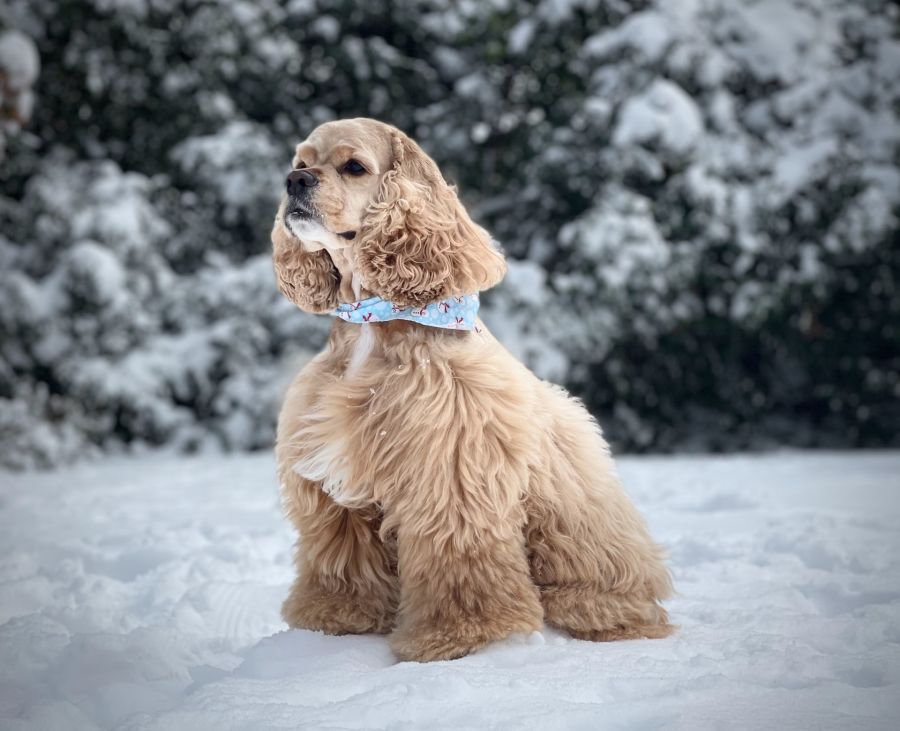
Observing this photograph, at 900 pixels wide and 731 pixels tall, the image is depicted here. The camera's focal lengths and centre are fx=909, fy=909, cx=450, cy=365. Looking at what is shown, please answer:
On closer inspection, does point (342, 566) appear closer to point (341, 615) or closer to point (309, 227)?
point (341, 615)

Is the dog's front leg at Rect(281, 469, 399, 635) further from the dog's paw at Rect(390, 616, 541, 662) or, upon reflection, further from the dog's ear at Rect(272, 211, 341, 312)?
the dog's ear at Rect(272, 211, 341, 312)

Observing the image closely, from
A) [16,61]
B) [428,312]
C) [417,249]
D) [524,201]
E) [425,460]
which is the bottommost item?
[425,460]

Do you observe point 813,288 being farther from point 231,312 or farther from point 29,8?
point 29,8

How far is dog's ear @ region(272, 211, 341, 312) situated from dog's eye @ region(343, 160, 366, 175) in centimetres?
30

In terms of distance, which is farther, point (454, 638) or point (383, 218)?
point (383, 218)

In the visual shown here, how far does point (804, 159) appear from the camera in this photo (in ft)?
26.6

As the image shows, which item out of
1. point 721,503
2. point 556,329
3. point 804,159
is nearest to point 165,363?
point 556,329

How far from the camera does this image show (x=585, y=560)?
240 centimetres

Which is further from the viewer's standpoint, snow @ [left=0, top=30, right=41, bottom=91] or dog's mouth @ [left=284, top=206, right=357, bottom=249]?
snow @ [left=0, top=30, right=41, bottom=91]

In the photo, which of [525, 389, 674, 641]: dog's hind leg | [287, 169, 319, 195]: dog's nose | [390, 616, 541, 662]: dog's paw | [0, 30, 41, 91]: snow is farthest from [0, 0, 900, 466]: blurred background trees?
[390, 616, 541, 662]: dog's paw

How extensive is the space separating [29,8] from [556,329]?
5739mm

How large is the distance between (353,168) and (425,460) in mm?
817

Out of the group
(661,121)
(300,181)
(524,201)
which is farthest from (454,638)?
(524,201)

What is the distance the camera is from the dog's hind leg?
239cm
